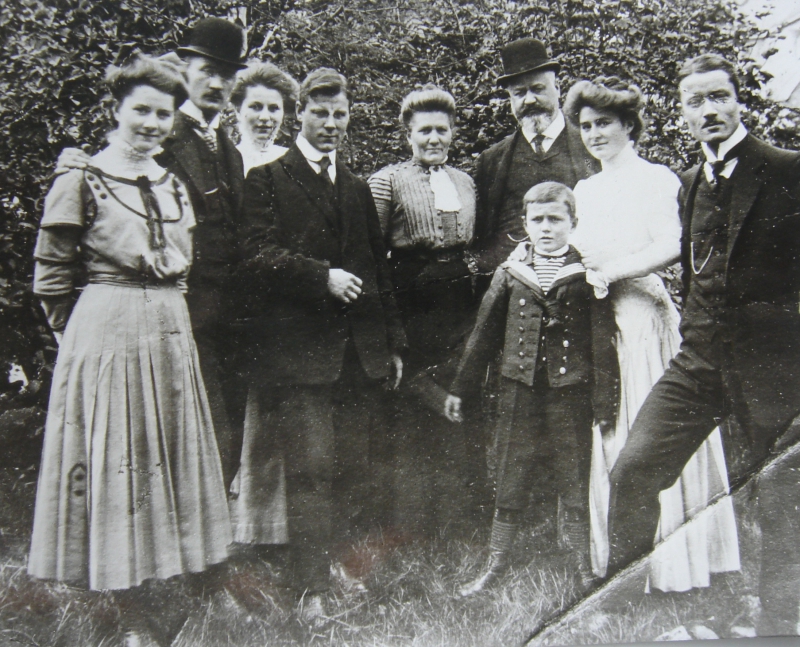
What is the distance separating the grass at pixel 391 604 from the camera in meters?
2.90

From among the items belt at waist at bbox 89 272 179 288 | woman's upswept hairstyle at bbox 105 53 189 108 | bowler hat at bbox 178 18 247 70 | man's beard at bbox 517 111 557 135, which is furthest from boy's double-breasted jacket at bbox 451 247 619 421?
woman's upswept hairstyle at bbox 105 53 189 108

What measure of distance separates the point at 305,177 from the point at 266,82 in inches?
17.9

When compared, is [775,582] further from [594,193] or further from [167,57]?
[167,57]

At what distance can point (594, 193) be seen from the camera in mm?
3191

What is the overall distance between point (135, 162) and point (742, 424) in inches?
114

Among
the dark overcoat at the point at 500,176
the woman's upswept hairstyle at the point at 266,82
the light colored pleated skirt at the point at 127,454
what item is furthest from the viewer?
the dark overcoat at the point at 500,176

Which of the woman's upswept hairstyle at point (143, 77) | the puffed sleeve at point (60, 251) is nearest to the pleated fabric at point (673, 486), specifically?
the woman's upswept hairstyle at point (143, 77)

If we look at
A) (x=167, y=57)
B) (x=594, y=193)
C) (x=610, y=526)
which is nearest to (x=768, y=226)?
(x=594, y=193)

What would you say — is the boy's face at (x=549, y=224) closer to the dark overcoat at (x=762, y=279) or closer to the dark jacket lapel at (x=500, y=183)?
the dark jacket lapel at (x=500, y=183)

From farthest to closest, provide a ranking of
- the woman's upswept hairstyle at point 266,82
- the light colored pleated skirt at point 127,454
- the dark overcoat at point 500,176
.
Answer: the dark overcoat at point 500,176
the woman's upswept hairstyle at point 266,82
the light colored pleated skirt at point 127,454

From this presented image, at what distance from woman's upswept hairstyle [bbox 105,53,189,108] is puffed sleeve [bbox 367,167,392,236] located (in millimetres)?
887

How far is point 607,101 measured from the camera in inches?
127

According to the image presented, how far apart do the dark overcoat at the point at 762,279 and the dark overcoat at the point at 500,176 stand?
513 mm

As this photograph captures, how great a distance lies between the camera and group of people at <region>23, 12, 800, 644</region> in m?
2.92
